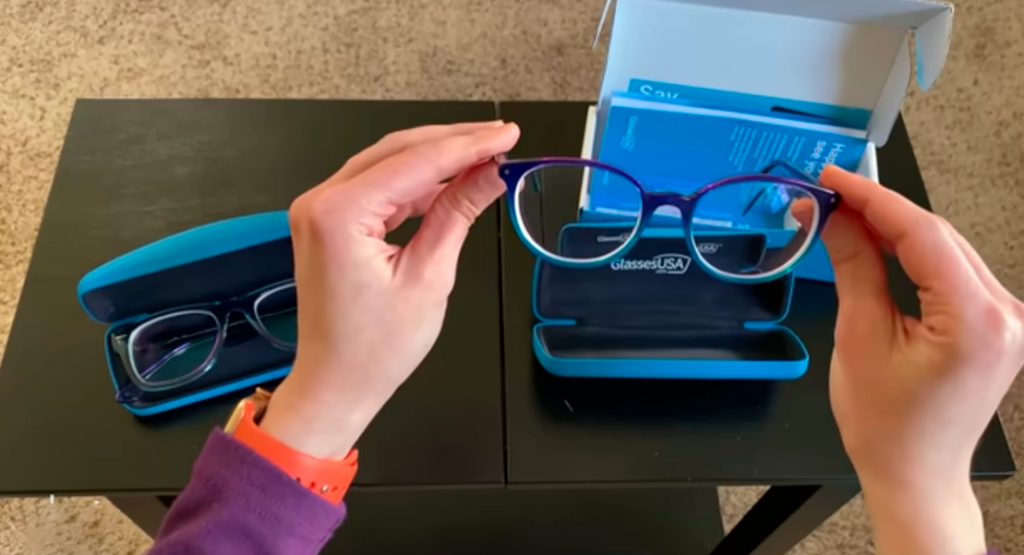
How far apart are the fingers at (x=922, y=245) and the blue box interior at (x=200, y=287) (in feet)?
1.53

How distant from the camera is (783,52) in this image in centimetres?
77

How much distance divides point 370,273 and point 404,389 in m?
0.26

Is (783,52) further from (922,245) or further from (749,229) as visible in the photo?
(922,245)

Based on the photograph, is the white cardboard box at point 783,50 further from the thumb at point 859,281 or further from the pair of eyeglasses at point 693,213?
the thumb at point 859,281

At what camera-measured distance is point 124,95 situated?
156 centimetres

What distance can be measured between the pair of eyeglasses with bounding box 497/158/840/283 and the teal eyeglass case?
4cm

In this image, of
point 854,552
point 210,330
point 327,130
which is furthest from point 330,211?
point 854,552

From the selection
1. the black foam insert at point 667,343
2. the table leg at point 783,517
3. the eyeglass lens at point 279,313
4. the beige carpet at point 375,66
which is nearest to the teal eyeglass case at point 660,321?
the black foam insert at point 667,343

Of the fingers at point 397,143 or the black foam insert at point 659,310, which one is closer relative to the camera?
the fingers at point 397,143

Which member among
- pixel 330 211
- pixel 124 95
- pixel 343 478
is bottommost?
pixel 124 95

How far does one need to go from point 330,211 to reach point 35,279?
48 cm

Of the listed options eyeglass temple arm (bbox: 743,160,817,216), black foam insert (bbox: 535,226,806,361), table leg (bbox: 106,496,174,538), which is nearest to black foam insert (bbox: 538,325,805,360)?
black foam insert (bbox: 535,226,806,361)

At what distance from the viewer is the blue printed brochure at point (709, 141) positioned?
2.47ft

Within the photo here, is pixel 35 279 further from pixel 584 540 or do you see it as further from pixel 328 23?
pixel 328 23
